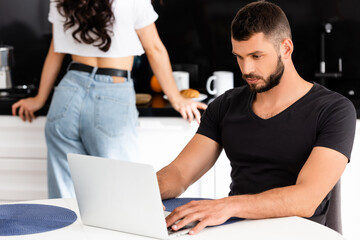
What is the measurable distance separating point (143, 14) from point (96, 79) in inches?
13.5

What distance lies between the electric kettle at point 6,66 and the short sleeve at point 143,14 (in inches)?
35.6

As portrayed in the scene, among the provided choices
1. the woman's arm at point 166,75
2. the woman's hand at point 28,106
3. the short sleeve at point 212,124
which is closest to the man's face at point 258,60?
the short sleeve at point 212,124

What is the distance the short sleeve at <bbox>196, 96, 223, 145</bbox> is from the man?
0.03 metres

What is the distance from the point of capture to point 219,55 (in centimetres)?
372

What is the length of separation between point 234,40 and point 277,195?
0.54 m

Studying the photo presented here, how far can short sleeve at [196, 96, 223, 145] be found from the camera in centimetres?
231

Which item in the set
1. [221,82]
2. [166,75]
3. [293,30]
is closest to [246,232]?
[166,75]

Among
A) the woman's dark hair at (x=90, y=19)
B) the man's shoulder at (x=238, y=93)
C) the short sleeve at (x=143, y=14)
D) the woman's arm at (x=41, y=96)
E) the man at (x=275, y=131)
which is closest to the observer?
the man at (x=275, y=131)

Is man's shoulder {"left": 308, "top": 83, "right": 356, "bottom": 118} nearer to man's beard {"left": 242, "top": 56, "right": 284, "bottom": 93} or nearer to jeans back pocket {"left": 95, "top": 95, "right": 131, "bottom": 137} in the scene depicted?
man's beard {"left": 242, "top": 56, "right": 284, "bottom": 93}

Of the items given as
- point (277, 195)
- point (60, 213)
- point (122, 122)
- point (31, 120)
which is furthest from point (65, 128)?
point (277, 195)

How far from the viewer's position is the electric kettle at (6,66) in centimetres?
348

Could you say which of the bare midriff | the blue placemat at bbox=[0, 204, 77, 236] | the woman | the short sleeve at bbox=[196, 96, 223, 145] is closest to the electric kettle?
the woman

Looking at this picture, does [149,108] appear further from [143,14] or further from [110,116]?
[143,14]

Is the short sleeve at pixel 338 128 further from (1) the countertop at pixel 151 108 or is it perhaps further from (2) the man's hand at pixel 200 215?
(1) the countertop at pixel 151 108
